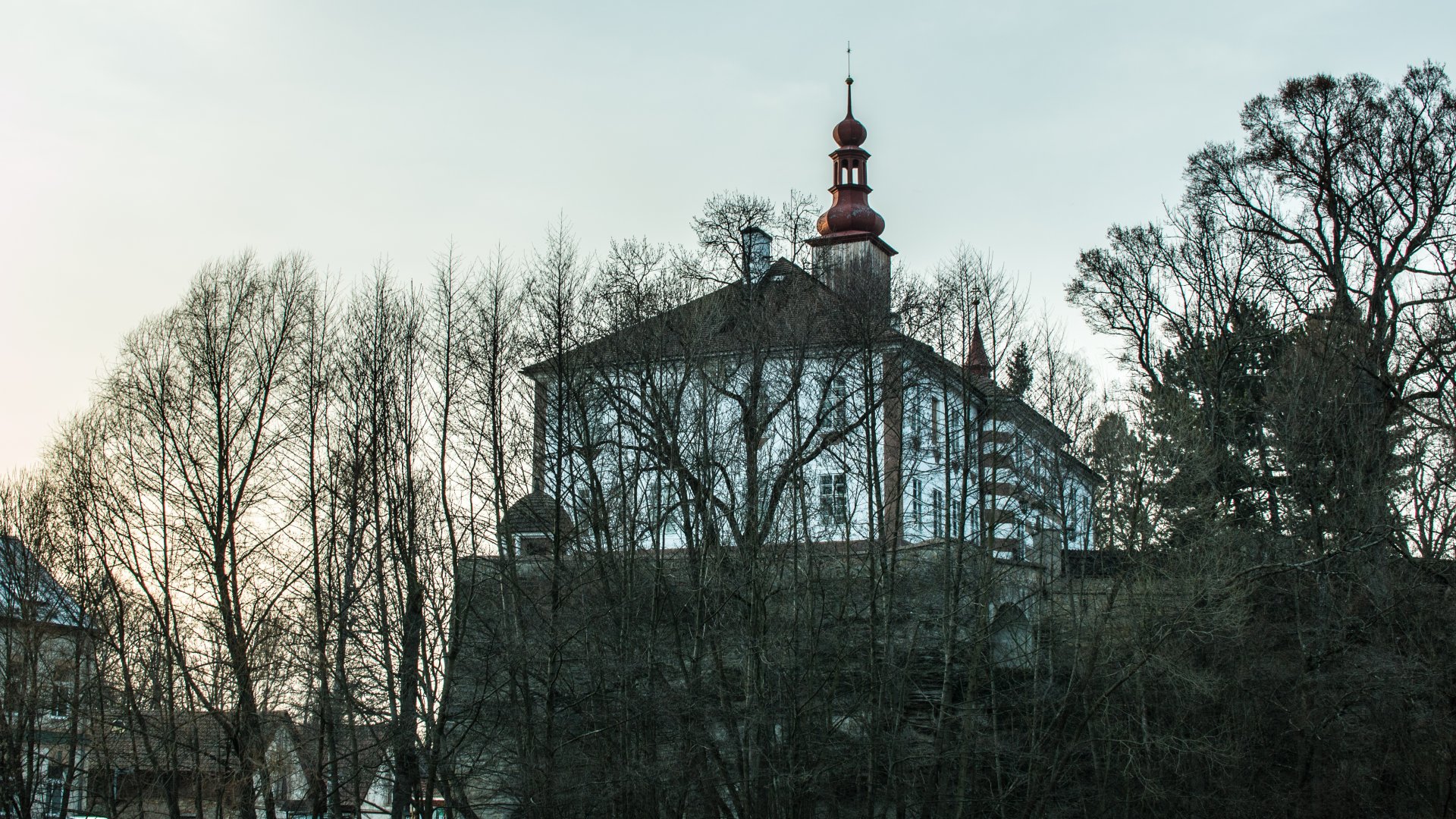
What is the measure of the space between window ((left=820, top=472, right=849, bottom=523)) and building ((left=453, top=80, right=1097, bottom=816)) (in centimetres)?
6

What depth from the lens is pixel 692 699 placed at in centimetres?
2677

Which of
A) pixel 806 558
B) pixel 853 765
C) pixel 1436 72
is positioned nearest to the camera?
pixel 853 765

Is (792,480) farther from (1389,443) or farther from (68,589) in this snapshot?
(68,589)

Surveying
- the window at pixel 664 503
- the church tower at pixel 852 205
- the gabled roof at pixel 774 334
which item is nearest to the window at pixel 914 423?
the gabled roof at pixel 774 334

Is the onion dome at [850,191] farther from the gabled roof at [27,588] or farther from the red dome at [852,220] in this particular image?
the gabled roof at [27,588]

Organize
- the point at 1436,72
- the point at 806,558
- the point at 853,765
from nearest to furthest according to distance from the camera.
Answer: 1. the point at 853,765
2. the point at 806,558
3. the point at 1436,72

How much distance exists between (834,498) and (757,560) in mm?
3733

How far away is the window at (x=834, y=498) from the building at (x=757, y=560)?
0.06m

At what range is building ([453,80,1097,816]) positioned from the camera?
26312mm

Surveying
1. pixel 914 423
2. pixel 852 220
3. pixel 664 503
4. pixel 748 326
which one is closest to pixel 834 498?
pixel 914 423

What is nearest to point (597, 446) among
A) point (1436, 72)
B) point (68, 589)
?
point (68, 589)

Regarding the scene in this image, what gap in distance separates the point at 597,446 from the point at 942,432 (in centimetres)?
704

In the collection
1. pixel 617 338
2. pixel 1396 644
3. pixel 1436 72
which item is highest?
pixel 1436 72

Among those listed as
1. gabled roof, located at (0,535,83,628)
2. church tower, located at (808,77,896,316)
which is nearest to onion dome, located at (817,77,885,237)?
church tower, located at (808,77,896,316)
